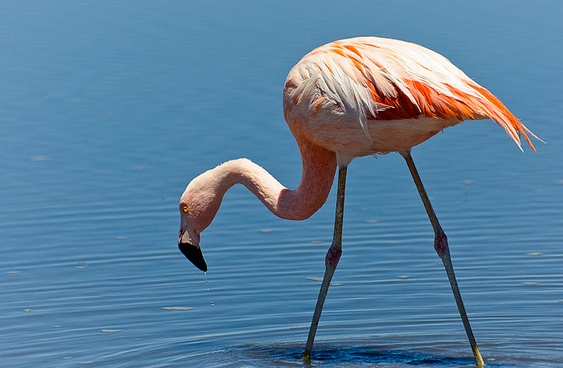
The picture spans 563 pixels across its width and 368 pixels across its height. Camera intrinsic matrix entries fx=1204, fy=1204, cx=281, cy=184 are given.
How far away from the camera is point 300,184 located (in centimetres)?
725

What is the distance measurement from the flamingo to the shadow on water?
107 mm

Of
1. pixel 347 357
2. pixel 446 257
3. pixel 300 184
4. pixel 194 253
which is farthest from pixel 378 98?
pixel 194 253

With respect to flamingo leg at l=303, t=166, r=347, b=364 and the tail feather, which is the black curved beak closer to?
flamingo leg at l=303, t=166, r=347, b=364

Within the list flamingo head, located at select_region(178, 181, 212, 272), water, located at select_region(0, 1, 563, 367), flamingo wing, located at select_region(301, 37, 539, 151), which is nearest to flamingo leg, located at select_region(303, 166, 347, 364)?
water, located at select_region(0, 1, 563, 367)

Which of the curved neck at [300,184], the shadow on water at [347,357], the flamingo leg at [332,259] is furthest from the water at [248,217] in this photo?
the curved neck at [300,184]

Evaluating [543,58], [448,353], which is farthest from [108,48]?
[448,353]

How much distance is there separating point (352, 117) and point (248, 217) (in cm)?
309

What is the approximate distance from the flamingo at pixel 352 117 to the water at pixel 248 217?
0.52 meters

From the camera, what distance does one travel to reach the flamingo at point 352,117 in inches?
251

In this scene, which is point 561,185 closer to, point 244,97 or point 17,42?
point 244,97

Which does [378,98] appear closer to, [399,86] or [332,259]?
[399,86]

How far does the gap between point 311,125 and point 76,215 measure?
346 centimetres

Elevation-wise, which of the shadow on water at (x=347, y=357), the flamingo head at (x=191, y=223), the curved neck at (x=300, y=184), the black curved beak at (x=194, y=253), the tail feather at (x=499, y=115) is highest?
the tail feather at (x=499, y=115)

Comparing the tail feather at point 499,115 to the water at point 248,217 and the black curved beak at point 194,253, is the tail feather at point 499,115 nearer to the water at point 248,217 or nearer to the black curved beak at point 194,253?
the water at point 248,217
